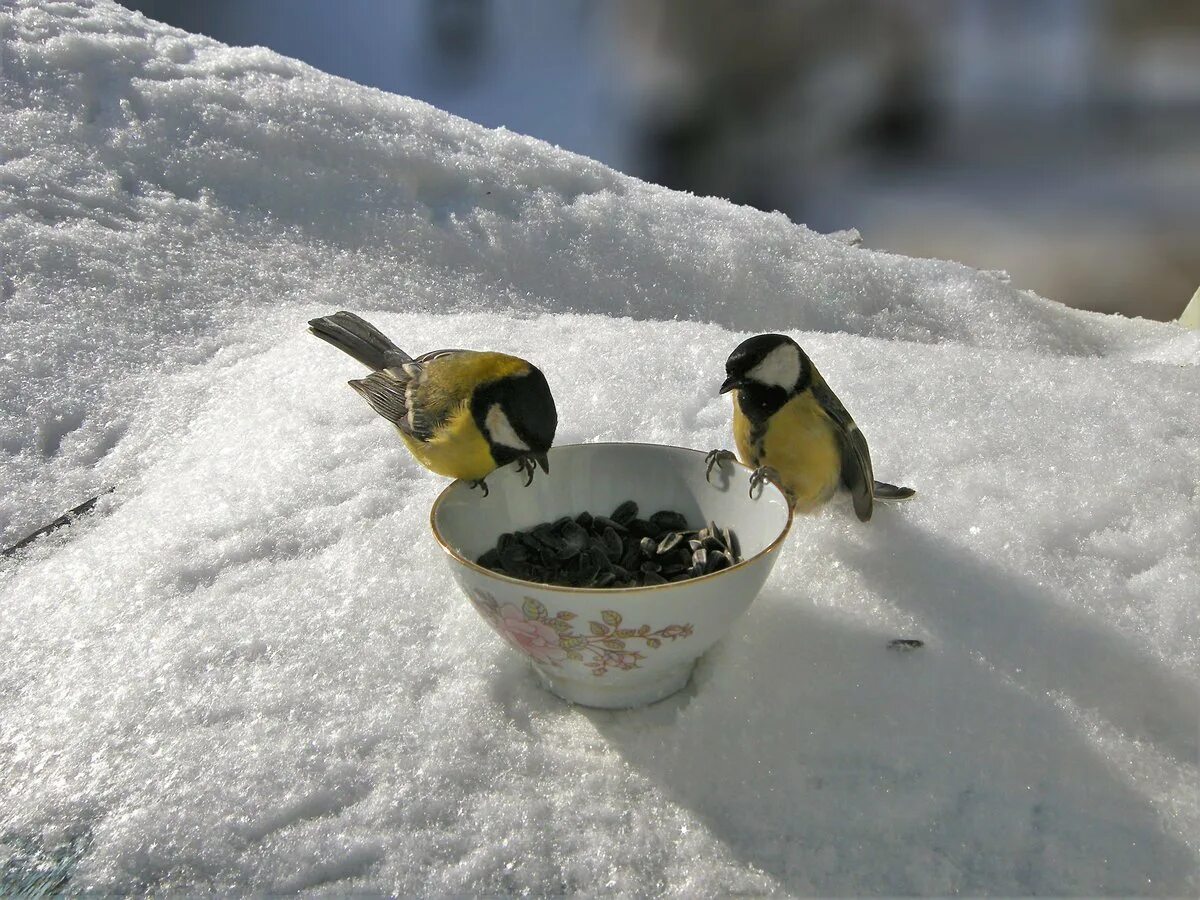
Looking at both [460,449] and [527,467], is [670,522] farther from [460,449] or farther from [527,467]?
[460,449]

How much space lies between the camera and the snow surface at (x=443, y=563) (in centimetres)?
108

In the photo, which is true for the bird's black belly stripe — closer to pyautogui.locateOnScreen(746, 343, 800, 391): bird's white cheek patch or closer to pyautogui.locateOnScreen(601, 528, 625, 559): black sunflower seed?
pyautogui.locateOnScreen(746, 343, 800, 391): bird's white cheek patch

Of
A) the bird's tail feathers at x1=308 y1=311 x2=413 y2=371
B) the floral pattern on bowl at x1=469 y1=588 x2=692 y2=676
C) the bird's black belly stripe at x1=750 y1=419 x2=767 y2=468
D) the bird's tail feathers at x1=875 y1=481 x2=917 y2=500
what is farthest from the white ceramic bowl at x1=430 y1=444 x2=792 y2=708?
the bird's tail feathers at x1=308 y1=311 x2=413 y2=371

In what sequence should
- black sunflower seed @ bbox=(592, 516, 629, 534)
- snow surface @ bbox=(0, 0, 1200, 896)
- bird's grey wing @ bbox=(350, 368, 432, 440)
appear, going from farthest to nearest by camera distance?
bird's grey wing @ bbox=(350, 368, 432, 440)
black sunflower seed @ bbox=(592, 516, 629, 534)
snow surface @ bbox=(0, 0, 1200, 896)

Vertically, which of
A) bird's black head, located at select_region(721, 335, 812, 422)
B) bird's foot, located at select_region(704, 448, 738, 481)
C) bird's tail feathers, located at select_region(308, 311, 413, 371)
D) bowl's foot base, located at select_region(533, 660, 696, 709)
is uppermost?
bird's black head, located at select_region(721, 335, 812, 422)

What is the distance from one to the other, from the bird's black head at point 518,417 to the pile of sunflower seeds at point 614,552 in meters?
0.13

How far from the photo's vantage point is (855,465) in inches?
62.9

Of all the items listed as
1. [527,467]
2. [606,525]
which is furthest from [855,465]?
[527,467]

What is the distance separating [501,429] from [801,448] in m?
0.56

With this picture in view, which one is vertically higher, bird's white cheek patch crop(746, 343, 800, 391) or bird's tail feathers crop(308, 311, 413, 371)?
bird's white cheek patch crop(746, 343, 800, 391)

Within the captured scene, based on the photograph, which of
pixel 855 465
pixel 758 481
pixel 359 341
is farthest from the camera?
pixel 359 341

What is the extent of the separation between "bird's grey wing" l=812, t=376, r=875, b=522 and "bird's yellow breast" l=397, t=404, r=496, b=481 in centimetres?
64

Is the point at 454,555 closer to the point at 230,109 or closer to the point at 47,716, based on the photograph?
the point at 47,716

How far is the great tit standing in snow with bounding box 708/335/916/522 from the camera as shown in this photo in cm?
160
